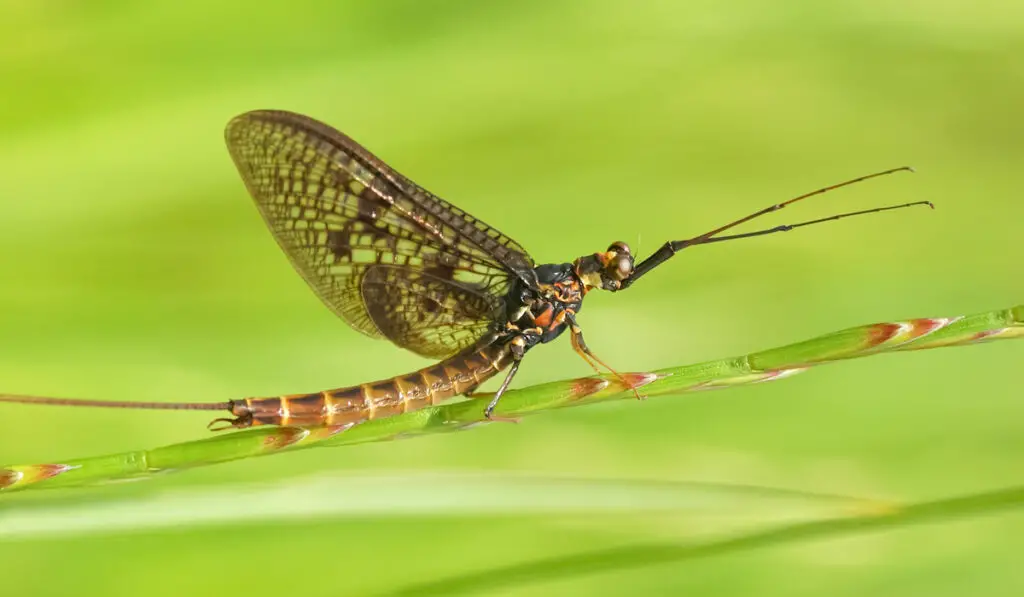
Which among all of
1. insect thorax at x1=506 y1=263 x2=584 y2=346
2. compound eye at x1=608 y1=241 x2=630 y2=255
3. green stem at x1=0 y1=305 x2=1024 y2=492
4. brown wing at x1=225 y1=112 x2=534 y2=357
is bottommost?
green stem at x1=0 y1=305 x2=1024 y2=492

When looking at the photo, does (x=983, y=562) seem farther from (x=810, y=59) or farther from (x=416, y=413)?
(x=810, y=59)

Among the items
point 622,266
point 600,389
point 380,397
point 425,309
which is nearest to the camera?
point 600,389

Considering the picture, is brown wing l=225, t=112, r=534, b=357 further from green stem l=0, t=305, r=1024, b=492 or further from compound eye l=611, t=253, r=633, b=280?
green stem l=0, t=305, r=1024, b=492

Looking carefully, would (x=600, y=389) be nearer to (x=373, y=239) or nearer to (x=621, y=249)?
(x=621, y=249)

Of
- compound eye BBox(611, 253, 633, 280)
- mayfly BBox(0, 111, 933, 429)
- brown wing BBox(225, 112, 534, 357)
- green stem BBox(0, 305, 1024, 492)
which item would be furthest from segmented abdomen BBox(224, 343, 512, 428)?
compound eye BBox(611, 253, 633, 280)

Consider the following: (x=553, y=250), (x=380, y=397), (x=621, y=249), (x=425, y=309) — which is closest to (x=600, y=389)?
(x=380, y=397)

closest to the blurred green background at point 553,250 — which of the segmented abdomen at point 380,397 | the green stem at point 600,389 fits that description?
the segmented abdomen at point 380,397

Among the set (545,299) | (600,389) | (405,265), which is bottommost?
(600,389)
